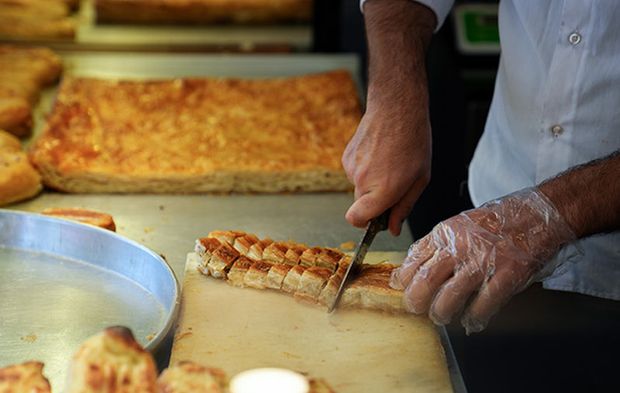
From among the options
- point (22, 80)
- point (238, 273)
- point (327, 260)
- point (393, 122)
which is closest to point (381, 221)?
point (327, 260)

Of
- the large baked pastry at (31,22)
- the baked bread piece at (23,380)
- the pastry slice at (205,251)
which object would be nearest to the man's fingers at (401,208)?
the pastry slice at (205,251)

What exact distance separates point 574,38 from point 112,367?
5.18ft

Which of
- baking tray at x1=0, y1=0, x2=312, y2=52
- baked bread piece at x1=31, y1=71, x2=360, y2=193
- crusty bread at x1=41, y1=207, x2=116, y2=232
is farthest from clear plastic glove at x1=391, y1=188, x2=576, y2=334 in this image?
baking tray at x1=0, y1=0, x2=312, y2=52

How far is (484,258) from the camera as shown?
7.14ft

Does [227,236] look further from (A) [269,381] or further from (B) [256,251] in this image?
(A) [269,381]

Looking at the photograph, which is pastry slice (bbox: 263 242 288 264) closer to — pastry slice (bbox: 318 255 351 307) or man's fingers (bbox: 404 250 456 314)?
pastry slice (bbox: 318 255 351 307)

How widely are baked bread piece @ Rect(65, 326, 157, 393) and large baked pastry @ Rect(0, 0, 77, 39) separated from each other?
9.48ft

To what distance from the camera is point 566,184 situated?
89.1 inches

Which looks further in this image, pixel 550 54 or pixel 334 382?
pixel 550 54

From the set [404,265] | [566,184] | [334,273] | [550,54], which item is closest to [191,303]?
[334,273]

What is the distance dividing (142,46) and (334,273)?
94.9 inches

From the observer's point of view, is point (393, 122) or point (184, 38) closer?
point (393, 122)

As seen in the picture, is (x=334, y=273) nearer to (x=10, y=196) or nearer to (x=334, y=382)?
(x=334, y=382)

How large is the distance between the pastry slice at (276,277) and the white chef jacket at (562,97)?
0.69 m
